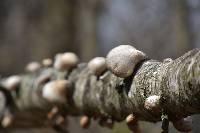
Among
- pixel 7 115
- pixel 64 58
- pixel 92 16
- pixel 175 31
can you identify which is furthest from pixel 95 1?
pixel 64 58

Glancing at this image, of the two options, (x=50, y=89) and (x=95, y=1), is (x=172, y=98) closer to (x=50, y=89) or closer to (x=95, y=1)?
(x=50, y=89)

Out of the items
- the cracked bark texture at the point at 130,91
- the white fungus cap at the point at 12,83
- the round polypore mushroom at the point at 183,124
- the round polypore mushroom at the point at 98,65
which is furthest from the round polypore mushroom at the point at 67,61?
the round polypore mushroom at the point at 183,124

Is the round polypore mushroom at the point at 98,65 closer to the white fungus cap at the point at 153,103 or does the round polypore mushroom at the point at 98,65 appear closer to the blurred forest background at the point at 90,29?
the white fungus cap at the point at 153,103

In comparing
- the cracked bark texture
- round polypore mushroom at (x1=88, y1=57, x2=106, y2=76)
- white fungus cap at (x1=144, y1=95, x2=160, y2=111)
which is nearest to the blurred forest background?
the cracked bark texture

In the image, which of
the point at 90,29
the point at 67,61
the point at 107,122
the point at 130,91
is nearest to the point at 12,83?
the point at 67,61

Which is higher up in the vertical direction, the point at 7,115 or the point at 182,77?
the point at 7,115

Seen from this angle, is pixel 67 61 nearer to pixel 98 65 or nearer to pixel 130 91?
pixel 98 65

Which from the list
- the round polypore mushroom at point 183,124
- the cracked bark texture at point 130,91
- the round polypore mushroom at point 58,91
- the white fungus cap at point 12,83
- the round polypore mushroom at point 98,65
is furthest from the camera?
the white fungus cap at point 12,83
